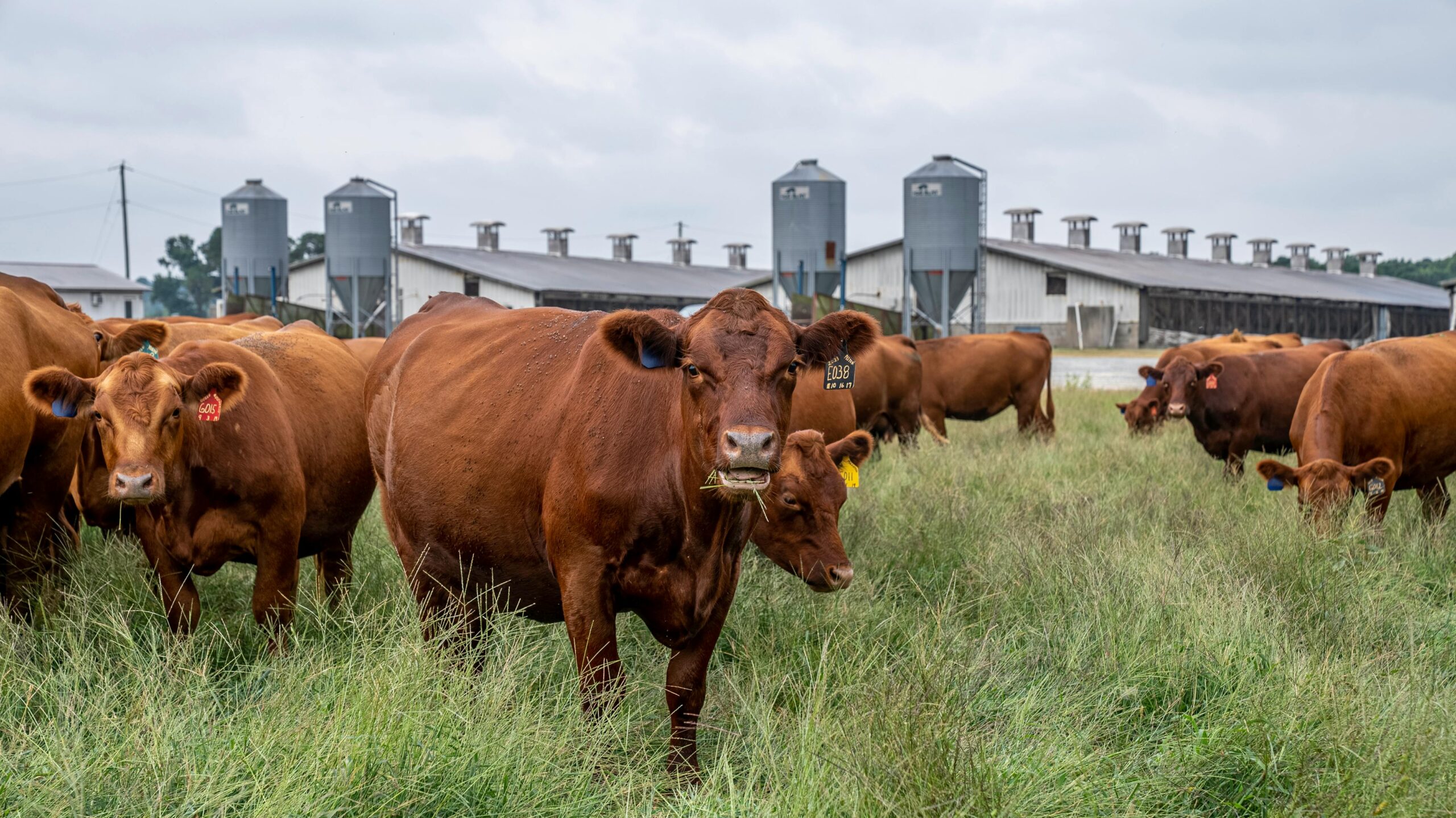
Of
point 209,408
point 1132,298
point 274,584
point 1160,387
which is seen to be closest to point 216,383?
point 209,408

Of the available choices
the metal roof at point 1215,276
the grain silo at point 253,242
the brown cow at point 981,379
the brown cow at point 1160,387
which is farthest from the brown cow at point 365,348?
the grain silo at point 253,242

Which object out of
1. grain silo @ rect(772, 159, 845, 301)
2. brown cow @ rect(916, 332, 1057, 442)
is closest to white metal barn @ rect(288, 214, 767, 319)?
grain silo @ rect(772, 159, 845, 301)

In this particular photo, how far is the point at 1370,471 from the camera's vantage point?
7945mm

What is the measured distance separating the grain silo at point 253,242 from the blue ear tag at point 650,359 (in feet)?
143

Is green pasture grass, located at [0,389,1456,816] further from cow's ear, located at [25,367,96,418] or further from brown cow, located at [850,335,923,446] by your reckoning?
brown cow, located at [850,335,923,446]

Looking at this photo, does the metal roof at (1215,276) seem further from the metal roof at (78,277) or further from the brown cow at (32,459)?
the brown cow at (32,459)

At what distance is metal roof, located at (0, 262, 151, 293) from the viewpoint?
51562 mm

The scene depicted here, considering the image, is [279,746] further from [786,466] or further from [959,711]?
[786,466]

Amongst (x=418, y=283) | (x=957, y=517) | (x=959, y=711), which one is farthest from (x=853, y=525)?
(x=418, y=283)

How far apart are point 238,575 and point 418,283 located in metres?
41.8

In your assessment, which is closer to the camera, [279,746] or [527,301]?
[279,746]

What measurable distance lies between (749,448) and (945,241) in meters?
34.0

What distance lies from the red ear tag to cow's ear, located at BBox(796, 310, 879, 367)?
262cm

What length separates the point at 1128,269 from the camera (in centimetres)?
4669
